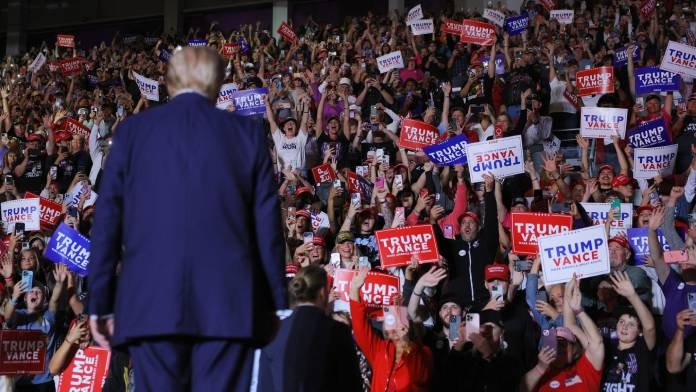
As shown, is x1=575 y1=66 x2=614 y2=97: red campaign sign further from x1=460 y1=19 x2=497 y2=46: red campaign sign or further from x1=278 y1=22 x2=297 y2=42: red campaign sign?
x1=278 y1=22 x2=297 y2=42: red campaign sign

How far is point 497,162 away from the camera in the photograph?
9.31m

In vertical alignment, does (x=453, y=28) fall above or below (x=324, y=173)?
above

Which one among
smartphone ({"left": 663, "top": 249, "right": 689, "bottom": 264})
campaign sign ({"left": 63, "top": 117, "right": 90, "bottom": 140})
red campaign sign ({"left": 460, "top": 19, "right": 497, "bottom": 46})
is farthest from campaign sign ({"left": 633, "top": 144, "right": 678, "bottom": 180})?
campaign sign ({"left": 63, "top": 117, "right": 90, "bottom": 140})

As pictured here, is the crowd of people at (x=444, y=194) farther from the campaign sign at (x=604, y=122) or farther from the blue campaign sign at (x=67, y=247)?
the blue campaign sign at (x=67, y=247)

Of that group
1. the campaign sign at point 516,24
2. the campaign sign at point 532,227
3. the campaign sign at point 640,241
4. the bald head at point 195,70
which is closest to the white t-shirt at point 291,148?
the campaign sign at point 532,227

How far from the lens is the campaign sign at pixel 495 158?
365 inches

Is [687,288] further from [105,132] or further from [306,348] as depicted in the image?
[105,132]

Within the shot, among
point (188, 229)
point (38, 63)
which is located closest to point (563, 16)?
point (38, 63)

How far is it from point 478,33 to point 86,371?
910 cm

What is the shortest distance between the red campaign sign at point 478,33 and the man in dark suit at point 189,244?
11.7 meters

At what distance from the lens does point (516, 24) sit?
598 inches

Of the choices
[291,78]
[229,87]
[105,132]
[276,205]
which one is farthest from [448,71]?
[276,205]

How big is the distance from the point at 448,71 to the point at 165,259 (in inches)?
494

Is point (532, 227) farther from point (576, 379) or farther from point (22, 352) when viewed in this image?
point (22, 352)
